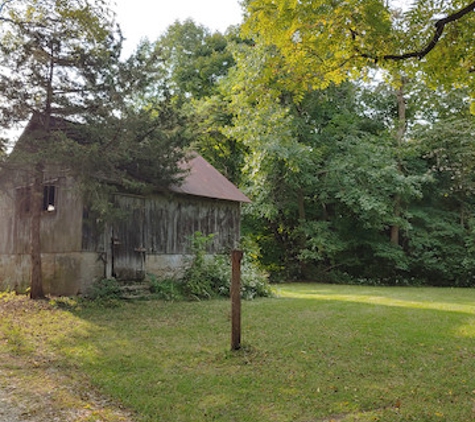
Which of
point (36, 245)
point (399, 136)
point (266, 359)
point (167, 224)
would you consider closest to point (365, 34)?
point (266, 359)

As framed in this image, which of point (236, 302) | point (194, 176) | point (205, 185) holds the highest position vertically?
point (194, 176)

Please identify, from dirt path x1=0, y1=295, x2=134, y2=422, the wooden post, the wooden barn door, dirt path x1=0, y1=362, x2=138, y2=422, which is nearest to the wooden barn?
the wooden barn door

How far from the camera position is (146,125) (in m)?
11.4

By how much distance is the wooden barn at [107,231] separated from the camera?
1228 centimetres

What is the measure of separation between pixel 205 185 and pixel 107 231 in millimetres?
4470

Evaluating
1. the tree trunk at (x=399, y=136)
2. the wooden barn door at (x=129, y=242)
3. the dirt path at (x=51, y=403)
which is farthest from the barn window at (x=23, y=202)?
the tree trunk at (x=399, y=136)

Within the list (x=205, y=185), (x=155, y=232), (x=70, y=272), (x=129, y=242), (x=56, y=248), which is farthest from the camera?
(x=205, y=185)

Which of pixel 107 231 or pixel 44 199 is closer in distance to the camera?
pixel 107 231

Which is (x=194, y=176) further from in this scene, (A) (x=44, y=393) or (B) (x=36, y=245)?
(A) (x=44, y=393)

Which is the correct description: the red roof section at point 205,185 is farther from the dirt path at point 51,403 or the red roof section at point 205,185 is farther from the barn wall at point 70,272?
the dirt path at point 51,403

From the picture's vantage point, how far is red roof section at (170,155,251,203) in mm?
14930

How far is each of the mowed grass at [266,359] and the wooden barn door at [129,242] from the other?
6.72 ft

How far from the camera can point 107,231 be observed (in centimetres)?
1267

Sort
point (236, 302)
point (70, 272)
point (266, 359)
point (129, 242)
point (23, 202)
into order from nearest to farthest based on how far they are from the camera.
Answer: point (266, 359), point (236, 302), point (70, 272), point (129, 242), point (23, 202)
